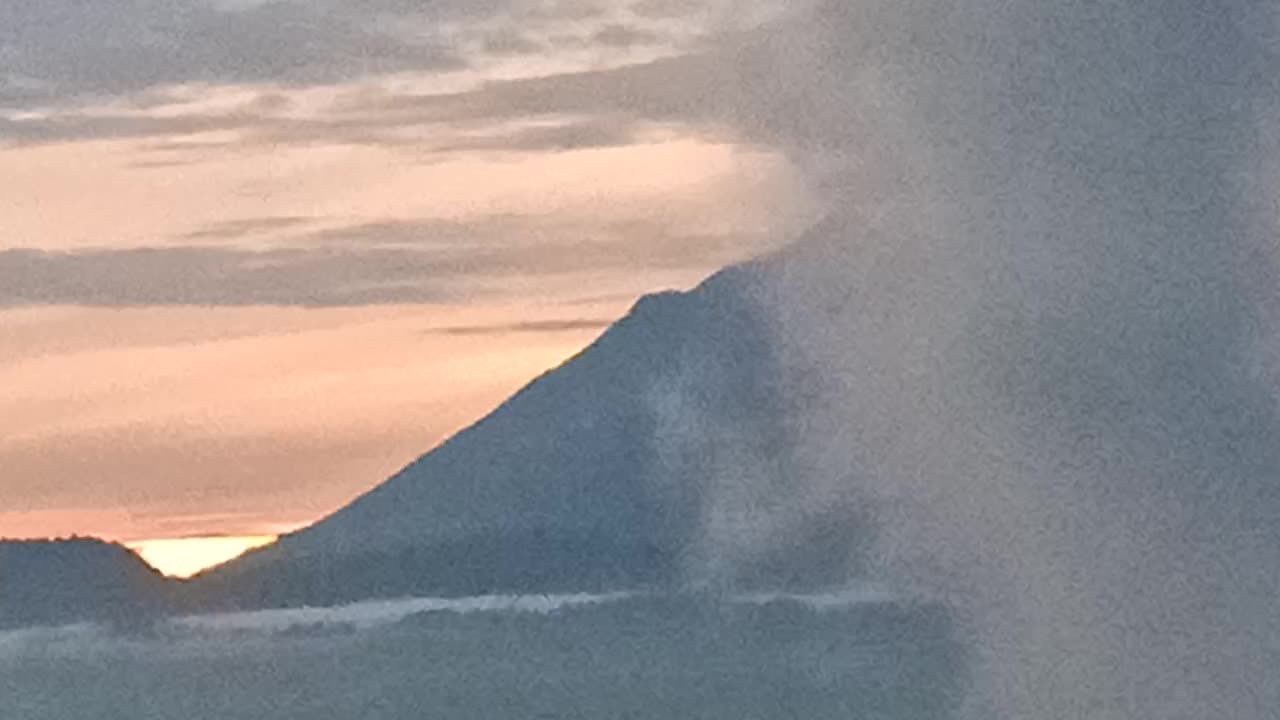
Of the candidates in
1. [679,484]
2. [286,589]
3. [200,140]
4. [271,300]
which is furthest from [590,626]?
[200,140]

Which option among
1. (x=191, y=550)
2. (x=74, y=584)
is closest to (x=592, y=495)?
(x=191, y=550)

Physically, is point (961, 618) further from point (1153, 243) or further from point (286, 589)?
point (286, 589)

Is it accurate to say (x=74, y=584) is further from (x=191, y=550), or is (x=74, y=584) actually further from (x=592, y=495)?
(x=592, y=495)
